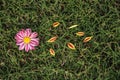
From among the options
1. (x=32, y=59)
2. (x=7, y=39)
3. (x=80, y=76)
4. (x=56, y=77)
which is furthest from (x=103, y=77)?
(x=7, y=39)

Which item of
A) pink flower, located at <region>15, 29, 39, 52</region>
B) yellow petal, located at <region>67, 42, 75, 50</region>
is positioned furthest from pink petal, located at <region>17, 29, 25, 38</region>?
yellow petal, located at <region>67, 42, 75, 50</region>

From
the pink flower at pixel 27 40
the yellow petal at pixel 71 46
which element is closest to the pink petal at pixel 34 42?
the pink flower at pixel 27 40

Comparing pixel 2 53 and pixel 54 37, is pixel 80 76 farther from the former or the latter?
pixel 2 53

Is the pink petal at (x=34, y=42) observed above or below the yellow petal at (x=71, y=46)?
above

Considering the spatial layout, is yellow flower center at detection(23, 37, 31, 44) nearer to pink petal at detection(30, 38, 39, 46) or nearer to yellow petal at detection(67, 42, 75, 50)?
pink petal at detection(30, 38, 39, 46)

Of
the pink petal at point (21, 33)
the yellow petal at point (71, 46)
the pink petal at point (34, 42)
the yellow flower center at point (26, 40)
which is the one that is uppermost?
the pink petal at point (21, 33)

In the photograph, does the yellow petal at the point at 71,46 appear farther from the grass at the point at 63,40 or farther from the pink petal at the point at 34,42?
the pink petal at the point at 34,42

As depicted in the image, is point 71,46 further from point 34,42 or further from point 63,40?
point 34,42
